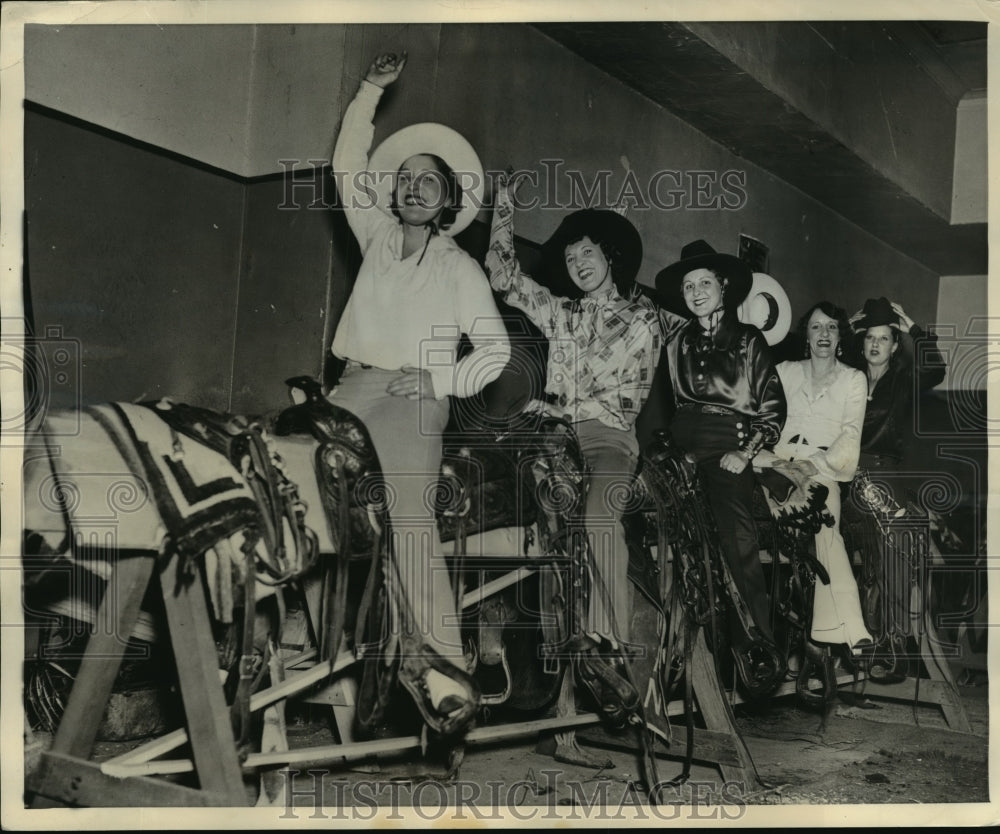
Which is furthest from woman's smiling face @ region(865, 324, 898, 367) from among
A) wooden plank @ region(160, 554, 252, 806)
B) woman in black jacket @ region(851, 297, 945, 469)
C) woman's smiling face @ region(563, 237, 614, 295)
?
wooden plank @ region(160, 554, 252, 806)

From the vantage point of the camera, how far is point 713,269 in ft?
15.4

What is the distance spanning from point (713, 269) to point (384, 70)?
5.25 feet

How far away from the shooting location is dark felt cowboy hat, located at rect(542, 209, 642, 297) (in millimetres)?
4395

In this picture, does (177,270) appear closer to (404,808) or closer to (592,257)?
(592,257)

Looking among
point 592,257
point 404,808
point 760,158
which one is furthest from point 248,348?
point 760,158

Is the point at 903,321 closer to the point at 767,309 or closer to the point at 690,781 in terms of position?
the point at 767,309

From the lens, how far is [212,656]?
3330 mm

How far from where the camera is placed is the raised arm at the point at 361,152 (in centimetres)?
398

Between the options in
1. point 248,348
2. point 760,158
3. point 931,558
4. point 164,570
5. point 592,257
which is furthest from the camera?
point 760,158

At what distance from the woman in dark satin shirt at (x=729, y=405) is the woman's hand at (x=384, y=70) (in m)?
1.44

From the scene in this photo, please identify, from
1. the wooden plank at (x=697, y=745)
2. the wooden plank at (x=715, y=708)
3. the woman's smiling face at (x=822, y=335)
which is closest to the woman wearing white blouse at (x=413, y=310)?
the wooden plank at (x=697, y=745)

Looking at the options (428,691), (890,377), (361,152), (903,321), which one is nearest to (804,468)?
(890,377)

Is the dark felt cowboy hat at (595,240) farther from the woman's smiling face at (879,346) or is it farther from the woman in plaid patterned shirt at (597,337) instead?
the woman's smiling face at (879,346)

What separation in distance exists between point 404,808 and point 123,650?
3.78ft
